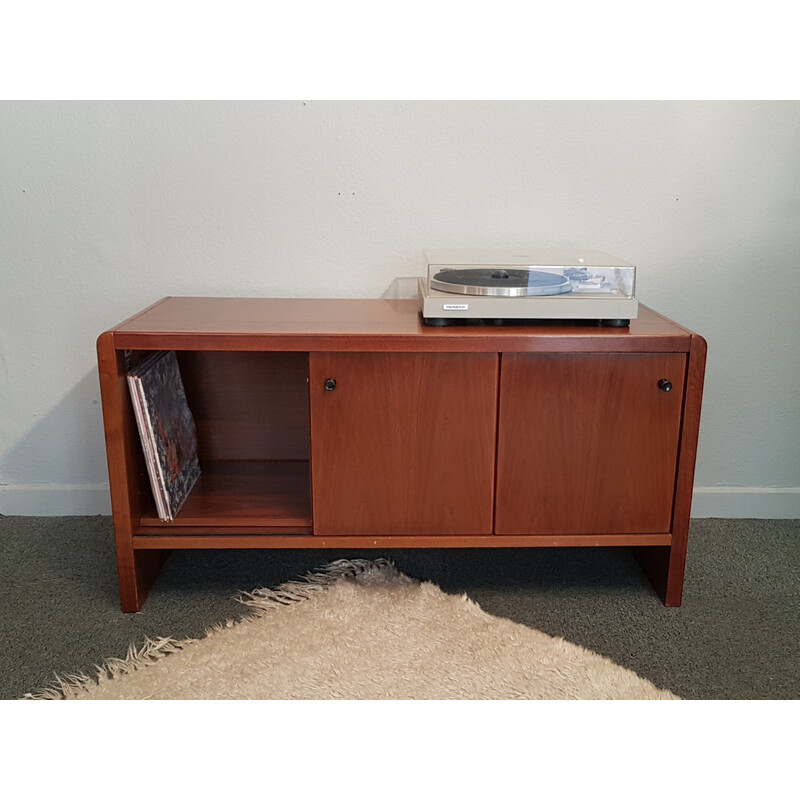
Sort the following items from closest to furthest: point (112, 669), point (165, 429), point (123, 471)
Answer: point (112, 669) < point (123, 471) < point (165, 429)

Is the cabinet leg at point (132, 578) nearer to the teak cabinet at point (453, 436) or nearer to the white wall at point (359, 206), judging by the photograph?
the teak cabinet at point (453, 436)

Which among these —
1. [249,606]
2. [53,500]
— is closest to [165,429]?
[249,606]

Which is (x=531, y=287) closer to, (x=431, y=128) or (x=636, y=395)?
(x=636, y=395)

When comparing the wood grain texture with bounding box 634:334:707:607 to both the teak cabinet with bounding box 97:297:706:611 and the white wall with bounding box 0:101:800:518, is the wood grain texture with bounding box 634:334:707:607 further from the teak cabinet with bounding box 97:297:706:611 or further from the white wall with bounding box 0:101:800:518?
the white wall with bounding box 0:101:800:518

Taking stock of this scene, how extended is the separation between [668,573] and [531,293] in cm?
59

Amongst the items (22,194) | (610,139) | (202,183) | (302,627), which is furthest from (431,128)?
(302,627)

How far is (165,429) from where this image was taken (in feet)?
5.20

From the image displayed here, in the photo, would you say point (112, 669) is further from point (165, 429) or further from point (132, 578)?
point (165, 429)

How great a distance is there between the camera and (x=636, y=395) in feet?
4.81

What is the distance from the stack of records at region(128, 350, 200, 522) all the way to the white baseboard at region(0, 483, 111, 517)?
305 millimetres

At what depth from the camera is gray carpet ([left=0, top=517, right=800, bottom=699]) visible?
1366 millimetres

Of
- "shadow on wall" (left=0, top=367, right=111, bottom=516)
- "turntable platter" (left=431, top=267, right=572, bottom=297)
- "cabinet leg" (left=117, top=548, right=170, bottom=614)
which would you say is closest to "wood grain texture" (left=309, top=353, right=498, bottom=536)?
"turntable platter" (left=431, top=267, right=572, bottom=297)

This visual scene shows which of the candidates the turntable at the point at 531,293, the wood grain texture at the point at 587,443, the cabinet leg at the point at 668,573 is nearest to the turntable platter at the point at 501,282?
the turntable at the point at 531,293

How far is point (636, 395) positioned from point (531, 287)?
0.27m
